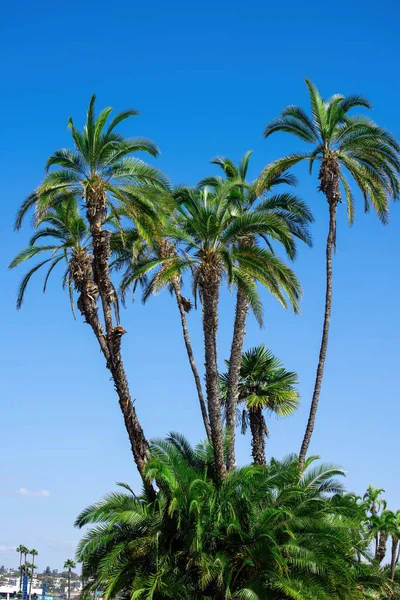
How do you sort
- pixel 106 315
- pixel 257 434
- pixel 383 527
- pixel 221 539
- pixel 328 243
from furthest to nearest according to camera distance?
pixel 383 527, pixel 257 434, pixel 328 243, pixel 106 315, pixel 221 539

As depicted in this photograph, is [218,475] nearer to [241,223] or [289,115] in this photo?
[241,223]

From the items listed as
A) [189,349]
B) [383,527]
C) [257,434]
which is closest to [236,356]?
[189,349]

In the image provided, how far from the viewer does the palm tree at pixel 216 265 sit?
30.0 metres

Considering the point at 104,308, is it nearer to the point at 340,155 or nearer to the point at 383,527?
the point at 340,155

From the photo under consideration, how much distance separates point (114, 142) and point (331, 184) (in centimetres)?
905

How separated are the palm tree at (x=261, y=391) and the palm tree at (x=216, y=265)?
9.25 meters

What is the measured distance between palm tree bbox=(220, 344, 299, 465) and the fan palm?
1012cm

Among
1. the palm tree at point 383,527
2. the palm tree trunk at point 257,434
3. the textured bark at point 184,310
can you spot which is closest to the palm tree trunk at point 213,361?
the textured bark at point 184,310

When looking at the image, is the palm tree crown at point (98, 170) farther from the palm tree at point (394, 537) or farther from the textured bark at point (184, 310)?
the palm tree at point (394, 537)

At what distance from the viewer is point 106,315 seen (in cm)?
2962

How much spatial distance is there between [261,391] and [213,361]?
35.6ft

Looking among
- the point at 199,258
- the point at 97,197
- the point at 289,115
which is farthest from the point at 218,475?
the point at 289,115

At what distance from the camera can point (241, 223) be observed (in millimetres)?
30312

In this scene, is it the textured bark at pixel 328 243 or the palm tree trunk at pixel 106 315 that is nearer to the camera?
the palm tree trunk at pixel 106 315
